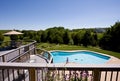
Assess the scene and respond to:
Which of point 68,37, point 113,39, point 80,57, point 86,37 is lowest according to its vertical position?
point 80,57

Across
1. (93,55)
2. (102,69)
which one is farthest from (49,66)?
(93,55)

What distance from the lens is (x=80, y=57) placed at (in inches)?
810

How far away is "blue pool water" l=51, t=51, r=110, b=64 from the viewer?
18.8 m

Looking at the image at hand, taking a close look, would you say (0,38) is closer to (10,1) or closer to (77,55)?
(10,1)

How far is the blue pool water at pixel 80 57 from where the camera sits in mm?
18841

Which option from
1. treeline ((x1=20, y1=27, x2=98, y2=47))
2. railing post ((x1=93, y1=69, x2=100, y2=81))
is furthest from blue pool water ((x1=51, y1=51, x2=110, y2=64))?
railing post ((x1=93, y1=69, x2=100, y2=81))

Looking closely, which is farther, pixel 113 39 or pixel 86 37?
pixel 86 37

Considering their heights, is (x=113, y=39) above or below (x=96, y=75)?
below

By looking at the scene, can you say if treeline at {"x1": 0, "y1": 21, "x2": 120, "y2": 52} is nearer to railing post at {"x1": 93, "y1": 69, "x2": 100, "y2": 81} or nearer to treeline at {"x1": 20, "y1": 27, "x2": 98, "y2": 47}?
treeline at {"x1": 20, "y1": 27, "x2": 98, "y2": 47}

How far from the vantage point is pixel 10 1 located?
17.3 m

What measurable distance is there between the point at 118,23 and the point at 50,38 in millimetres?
17259

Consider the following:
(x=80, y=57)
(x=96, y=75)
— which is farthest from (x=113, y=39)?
(x=96, y=75)

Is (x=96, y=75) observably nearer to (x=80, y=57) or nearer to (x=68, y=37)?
Result: (x=80, y=57)

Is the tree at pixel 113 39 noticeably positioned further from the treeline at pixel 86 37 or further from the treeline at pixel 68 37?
the treeline at pixel 68 37
